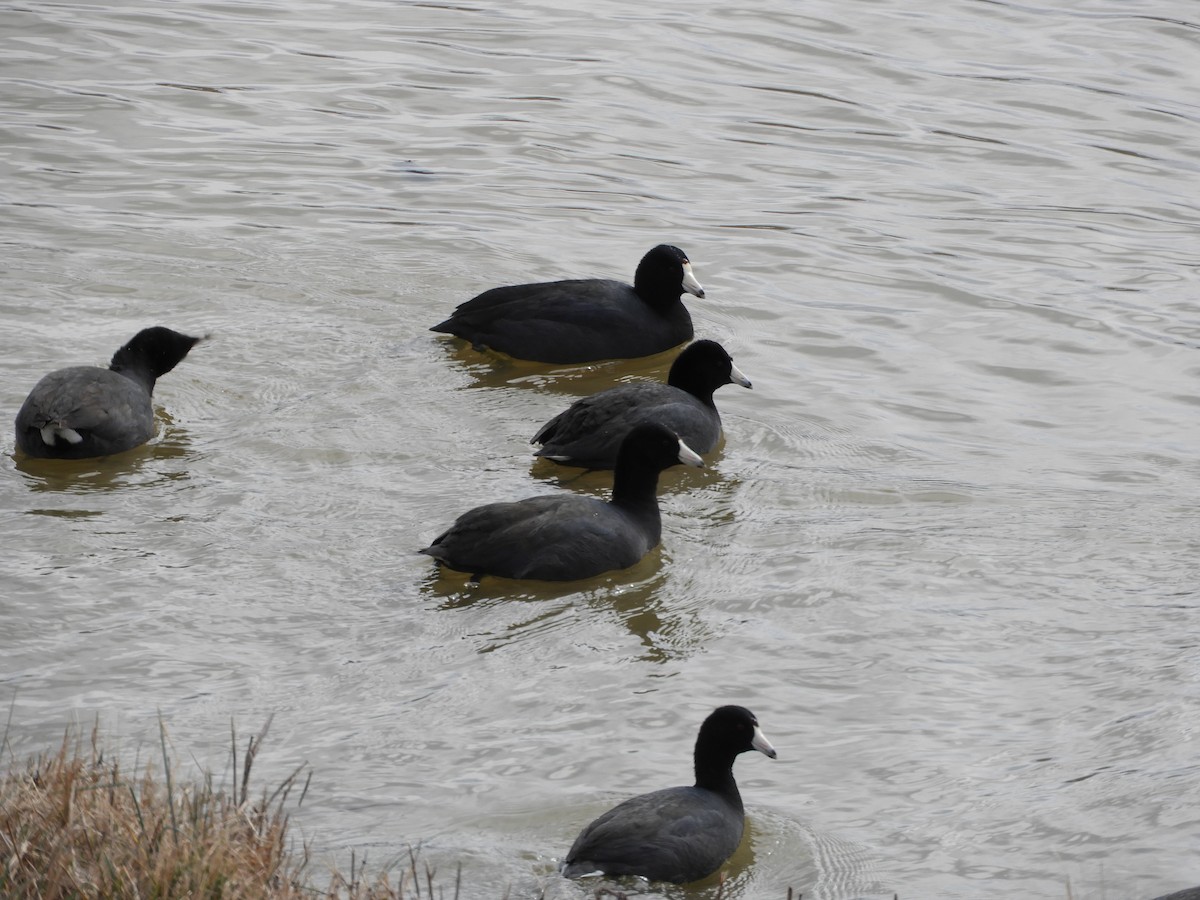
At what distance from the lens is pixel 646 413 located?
1139cm

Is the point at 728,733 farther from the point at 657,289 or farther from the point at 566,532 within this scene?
the point at 657,289

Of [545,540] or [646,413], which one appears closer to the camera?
[545,540]

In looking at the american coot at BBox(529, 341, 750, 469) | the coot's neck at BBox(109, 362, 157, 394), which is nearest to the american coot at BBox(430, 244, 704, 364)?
the american coot at BBox(529, 341, 750, 469)

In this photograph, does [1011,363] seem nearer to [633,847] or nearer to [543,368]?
[543,368]

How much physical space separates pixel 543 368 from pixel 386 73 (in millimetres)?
8866

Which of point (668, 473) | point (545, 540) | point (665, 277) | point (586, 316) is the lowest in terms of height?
point (668, 473)

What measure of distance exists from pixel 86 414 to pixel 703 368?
4.13 meters

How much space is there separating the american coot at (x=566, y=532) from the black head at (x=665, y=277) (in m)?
3.63

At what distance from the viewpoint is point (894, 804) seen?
7.48 meters

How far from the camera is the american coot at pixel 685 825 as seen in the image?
22.1 feet

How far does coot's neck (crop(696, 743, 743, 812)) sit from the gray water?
25 centimetres

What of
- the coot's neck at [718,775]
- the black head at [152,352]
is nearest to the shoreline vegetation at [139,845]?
the coot's neck at [718,775]

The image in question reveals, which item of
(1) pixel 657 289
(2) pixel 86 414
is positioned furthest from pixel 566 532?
(1) pixel 657 289

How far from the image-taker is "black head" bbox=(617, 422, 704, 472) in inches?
398
